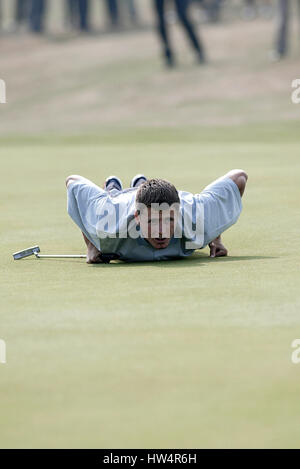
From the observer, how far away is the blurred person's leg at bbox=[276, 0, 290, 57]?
2714cm

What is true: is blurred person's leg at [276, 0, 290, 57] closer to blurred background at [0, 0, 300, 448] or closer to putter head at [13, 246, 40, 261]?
blurred background at [0, 0, 300, 448]

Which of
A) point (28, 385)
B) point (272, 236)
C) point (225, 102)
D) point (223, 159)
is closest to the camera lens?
point (28, 385)

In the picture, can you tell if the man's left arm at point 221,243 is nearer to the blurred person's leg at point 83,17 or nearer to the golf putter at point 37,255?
the golf putter at point 37,255

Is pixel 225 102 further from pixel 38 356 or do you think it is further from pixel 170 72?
pixel 38 356

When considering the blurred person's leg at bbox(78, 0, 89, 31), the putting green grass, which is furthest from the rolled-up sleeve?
the blurred person's leg at bbox(78, 0, 89, 31)

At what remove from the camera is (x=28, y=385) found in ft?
12.1

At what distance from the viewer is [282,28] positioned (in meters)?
27.5

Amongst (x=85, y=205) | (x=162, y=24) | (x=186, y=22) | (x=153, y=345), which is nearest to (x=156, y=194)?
(x=85, y=205)

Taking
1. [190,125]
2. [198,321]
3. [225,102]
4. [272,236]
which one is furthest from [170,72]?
[198,321]

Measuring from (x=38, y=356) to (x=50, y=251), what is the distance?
9.84 feet

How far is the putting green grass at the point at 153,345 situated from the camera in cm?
326

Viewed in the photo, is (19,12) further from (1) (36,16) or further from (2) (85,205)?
(2) (85,205)

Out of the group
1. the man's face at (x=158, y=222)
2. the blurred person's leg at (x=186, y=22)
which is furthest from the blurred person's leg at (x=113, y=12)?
the man's face at (x=158, y=222)
